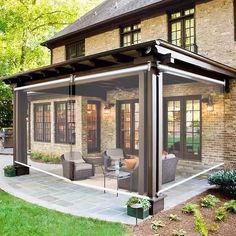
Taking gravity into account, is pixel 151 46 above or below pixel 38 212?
above

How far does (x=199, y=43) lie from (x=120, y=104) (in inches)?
165

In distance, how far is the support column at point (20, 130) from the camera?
10422mm

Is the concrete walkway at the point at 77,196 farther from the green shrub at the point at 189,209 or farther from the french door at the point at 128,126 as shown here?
the french door at the point at 128,126

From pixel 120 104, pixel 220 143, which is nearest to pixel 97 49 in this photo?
pixel 120 104

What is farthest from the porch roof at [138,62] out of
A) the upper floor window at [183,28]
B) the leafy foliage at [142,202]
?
the leafy foliage at [142,202]

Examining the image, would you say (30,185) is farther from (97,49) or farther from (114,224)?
(97,49)

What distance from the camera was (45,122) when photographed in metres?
15.9

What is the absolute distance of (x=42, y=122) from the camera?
634 inches

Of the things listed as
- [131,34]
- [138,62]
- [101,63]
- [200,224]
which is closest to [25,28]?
[131,34]

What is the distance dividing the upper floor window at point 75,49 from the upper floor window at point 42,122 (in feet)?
9.06

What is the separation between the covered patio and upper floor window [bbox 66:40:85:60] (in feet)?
6.96

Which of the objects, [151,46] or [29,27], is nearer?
[151,46]

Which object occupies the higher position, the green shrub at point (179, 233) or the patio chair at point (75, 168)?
the patio chair at point (75, 168)

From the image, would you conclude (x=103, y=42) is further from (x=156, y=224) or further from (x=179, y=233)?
(x=179, y=233)
